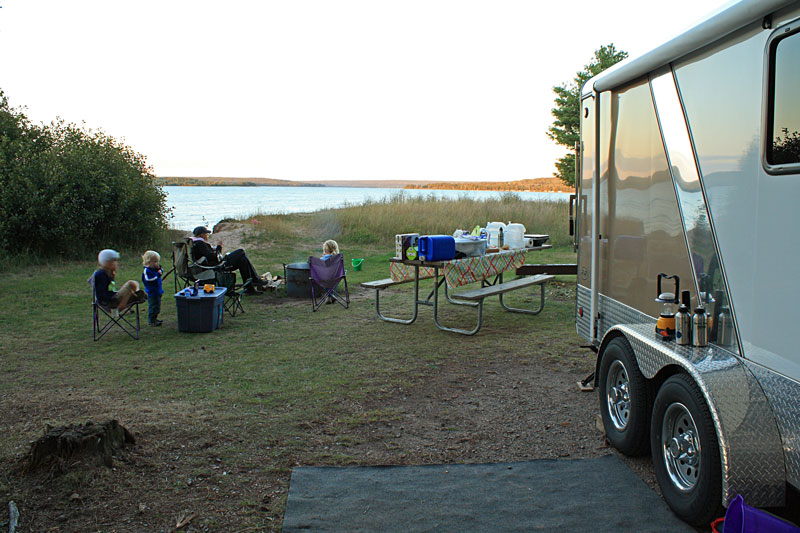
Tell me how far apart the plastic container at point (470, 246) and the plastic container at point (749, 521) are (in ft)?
15.2

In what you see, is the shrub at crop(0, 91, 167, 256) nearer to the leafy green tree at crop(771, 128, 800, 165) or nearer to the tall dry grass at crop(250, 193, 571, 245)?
the tall dry grass at crop(250, 193, 571, 245)

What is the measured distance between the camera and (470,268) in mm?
6777

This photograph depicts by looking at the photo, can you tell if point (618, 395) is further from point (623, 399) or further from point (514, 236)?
point (514, 236)

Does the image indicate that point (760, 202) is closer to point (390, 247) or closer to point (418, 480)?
point (418, 480)

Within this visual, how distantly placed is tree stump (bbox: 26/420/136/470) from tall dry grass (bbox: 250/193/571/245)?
1328cm

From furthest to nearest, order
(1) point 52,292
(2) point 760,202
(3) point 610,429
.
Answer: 1. (1) point 52,292
2. (3) point 610,429
3. (2) point 760,202

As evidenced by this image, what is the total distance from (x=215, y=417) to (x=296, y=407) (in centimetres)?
58

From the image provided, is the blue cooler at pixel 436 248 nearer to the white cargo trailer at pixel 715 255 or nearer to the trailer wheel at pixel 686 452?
the white cargo trailer at pixel 715 255

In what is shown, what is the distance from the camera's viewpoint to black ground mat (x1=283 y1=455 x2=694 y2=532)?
112 inches

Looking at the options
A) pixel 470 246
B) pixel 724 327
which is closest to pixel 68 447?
pixel 724 327

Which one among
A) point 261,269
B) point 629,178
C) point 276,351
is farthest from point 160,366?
point 261,269

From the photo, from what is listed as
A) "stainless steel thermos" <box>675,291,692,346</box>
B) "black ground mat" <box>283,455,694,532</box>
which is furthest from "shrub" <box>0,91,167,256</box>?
"stainless steel thermos" <box>675,291,692,346</box>

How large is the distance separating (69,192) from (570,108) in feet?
64.5

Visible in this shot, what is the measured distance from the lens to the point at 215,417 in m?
4.27
